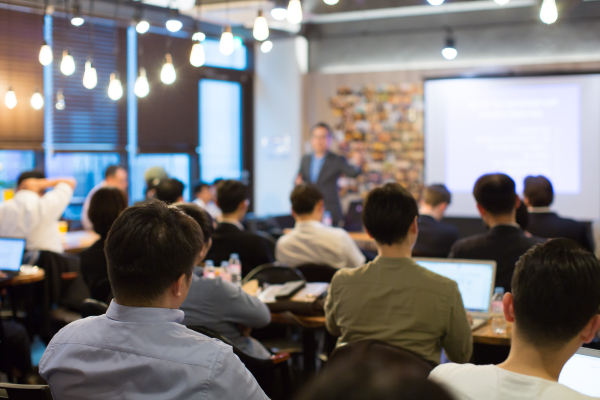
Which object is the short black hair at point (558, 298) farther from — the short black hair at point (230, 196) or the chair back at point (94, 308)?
the short black hair at point (230, 196)

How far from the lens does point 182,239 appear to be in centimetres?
142

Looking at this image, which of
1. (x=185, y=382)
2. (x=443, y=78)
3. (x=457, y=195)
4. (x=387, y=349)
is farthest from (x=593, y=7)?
(x=185, y=382)

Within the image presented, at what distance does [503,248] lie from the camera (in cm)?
310

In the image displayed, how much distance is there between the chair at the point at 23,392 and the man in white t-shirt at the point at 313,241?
222 centimetres

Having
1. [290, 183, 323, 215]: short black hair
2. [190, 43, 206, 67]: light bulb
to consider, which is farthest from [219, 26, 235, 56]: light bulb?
[290, 183, 323, 215]: short black hair

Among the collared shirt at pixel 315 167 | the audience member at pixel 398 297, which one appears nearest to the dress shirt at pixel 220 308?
the audience member at pixel 398 297

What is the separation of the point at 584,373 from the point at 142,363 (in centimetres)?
112

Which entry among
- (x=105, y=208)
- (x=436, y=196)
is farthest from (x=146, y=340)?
(x=436, y=196)

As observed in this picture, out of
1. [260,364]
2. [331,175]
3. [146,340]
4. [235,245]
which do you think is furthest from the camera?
[331,175]

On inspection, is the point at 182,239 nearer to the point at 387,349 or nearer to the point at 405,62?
the point at 387,349

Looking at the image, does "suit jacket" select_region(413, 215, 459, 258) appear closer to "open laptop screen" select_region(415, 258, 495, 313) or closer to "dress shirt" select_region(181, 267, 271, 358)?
"open laptop screen" select_region(415, 258, 495, 313)

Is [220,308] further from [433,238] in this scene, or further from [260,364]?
[433,238]

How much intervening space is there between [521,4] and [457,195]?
2.35 m

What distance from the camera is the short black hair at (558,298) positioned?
4.04 feet
